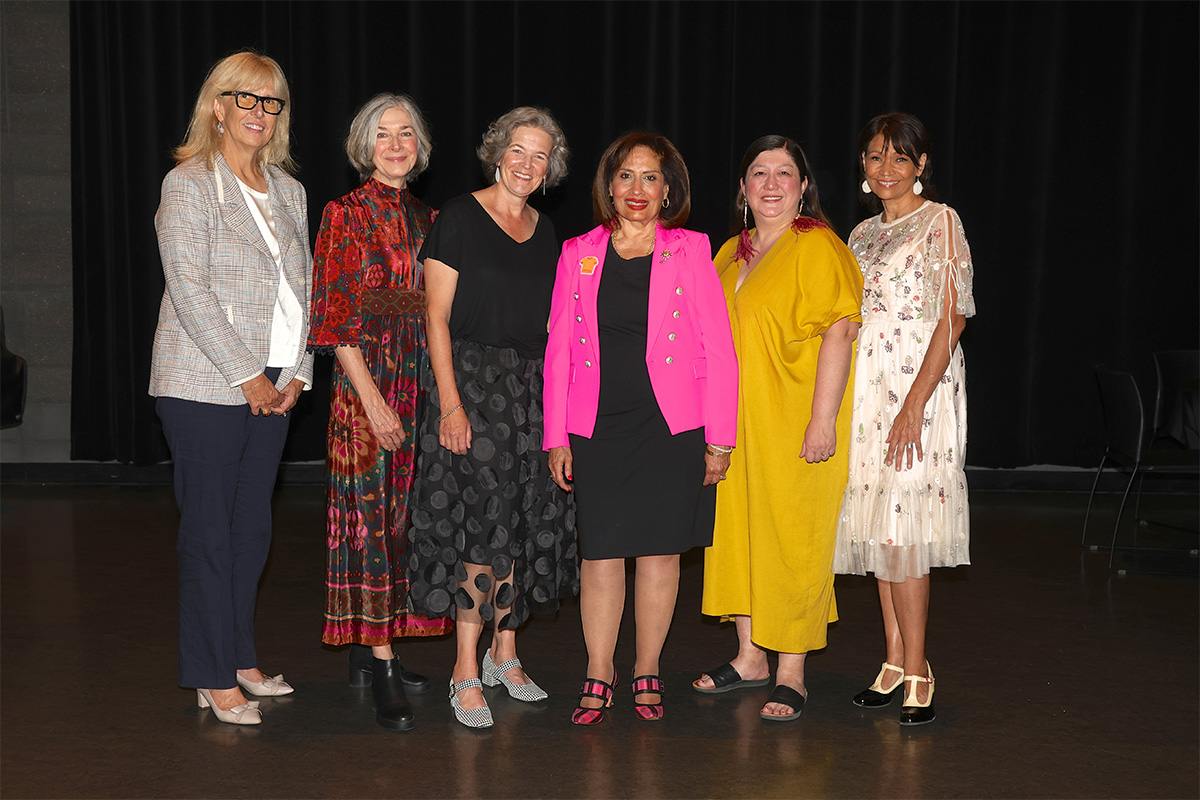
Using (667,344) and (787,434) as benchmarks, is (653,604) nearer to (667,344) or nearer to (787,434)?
(787,434)

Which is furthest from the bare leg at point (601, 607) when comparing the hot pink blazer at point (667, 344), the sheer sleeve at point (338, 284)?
the sheer sleeve at point (338, 284)

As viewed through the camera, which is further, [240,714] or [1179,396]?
[1179,396]

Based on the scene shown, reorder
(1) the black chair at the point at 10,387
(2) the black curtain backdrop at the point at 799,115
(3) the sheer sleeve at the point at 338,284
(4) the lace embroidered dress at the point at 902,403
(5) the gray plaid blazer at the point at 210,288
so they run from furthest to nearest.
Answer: (2) the black curtain backdrop at the point at 799,115, (1) the black chair at the point at 10,387, (4) the lace embroidered dress at the point at 902,403, (3) the sheer sleeve at the point at 338,284, (5) the gray plaid blazer at the point at 210,288

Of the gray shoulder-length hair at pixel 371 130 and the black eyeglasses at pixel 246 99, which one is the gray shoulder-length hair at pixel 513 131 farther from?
the black eyeglasses at pixel 246 99

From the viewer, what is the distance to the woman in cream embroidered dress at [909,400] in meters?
2.96

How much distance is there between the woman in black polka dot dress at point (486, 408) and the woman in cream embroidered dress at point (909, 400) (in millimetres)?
926

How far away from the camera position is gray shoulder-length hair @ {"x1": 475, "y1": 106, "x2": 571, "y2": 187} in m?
2.88

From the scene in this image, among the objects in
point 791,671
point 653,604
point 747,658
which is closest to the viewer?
point 653,604

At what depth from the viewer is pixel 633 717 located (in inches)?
119

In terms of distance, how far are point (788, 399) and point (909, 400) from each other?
0.34 meters

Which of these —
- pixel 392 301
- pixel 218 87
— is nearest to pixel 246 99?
pixel 218 87

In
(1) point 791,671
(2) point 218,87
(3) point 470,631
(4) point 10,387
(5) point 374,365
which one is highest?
(2) point 218,87

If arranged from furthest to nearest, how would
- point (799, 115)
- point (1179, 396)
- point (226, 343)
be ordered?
1. point (799, 115)
2. point (1179, 396)
3. point (226, 343)

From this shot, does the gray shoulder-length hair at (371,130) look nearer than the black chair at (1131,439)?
Yes
